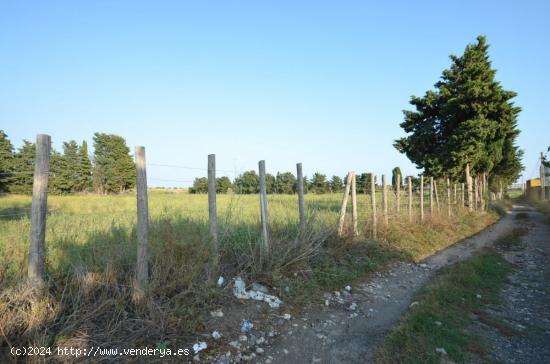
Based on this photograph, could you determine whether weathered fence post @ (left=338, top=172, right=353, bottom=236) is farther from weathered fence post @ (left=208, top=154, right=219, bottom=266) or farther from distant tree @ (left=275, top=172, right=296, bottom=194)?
weathered fence post @ (left=208, top=154, right=219, bottom=266)

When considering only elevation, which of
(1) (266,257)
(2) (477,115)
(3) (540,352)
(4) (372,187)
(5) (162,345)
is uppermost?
(2) (477,115)

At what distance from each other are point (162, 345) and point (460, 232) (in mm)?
13126

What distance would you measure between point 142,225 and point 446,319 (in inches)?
171

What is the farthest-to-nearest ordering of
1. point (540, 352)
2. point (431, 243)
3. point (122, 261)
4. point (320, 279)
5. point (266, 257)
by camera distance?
point (431, 243) < point (320, 279) < point (266, 257) < point (122, 261) < point (540, 352)

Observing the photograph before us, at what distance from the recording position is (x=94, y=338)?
3.48 m

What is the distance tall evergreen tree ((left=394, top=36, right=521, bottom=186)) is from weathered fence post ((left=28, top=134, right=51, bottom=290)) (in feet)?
57.6

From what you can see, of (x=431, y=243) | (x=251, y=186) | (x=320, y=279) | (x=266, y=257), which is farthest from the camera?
(x=431, y=243)

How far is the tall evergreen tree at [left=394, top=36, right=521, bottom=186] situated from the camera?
56.0 feet

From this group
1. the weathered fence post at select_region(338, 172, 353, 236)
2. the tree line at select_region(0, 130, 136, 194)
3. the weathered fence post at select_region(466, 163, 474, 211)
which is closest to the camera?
the tree line at select_region(0, 130, 136, 194)

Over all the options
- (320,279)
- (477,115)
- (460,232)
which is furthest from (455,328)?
(477,115)

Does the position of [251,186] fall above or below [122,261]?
above

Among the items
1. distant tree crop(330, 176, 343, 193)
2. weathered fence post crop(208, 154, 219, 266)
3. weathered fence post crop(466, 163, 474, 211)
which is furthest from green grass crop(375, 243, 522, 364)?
weathered fence post crop(466, 163, 474, 211)

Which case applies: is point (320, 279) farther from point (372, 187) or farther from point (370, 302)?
point (372, 187)

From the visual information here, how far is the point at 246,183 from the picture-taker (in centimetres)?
715
